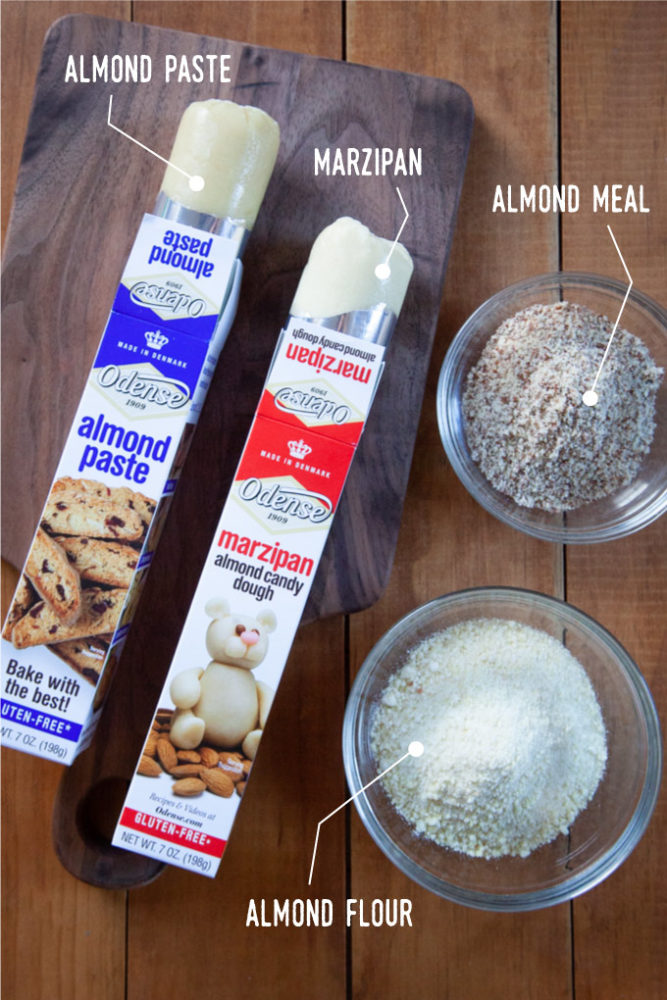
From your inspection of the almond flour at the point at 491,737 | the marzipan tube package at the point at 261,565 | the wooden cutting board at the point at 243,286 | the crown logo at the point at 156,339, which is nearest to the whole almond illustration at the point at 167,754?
the marzipan tube package at the point at 261,565

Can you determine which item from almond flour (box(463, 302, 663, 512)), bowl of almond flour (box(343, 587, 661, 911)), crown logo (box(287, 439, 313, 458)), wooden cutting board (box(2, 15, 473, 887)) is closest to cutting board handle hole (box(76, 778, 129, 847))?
wooden cutting board (box(2, 15, 473, 887))

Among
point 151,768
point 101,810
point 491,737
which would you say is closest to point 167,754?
point 151,768

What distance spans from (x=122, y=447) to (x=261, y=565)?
170mm

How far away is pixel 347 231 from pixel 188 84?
0.27 metres

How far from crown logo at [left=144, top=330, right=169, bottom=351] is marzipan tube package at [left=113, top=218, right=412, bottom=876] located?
0.34 ft

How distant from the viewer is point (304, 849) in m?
0.94

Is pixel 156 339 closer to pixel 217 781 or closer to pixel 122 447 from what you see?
pixel 122 447

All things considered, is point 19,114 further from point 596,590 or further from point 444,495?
point 596,590

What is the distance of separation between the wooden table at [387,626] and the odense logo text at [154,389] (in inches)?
11.0

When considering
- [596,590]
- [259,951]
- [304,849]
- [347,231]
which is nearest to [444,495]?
[596,590]

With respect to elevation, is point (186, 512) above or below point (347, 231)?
below

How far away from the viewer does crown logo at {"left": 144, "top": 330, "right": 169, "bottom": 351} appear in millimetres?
800

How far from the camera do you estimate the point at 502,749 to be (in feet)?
2.63

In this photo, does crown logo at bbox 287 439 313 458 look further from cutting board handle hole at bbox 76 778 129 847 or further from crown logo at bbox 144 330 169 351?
cutting board handle hole at bbox 76 778 129 847
